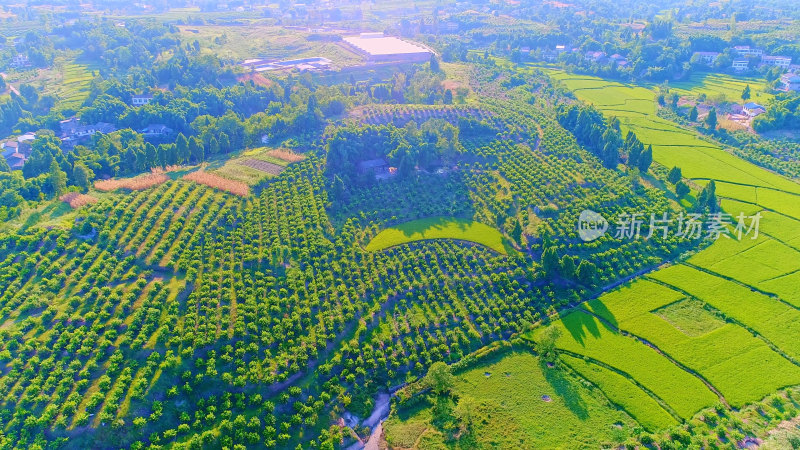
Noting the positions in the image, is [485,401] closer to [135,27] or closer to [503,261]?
[503,261]

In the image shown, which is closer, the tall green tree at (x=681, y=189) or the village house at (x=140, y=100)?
the tall green tree at (x=681, y=189)

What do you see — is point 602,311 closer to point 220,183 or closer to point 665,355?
point 665,355

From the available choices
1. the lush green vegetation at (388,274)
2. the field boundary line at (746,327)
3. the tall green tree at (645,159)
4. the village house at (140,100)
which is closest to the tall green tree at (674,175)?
the lush green vegetation at (388,274)

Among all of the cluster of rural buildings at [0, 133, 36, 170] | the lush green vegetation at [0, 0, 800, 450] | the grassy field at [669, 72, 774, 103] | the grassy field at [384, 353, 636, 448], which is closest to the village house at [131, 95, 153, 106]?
the lush green vegetation at [0, 0, 800, 450]

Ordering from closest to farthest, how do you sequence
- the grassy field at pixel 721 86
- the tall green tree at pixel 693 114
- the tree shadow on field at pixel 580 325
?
the tree shadow on field at pixel 580 325
the tall green tree at pixel 693 114
the grassy field at pixel 721 86

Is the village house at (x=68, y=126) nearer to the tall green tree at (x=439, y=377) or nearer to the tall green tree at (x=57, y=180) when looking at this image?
the tall green tree at (x=57, y=180)

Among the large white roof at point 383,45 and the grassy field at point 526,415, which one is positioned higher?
the large white roof at point 383,45

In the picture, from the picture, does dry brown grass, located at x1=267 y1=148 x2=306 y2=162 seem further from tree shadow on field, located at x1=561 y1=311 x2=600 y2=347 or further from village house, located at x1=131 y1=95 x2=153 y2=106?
tree shadow on field, located at x1=561 y1=311 x2=600 y2=347

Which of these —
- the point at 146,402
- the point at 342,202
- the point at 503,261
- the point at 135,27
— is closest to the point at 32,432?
the point at 146,402

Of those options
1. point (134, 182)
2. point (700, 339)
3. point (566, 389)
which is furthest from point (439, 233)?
point (134, 182)
